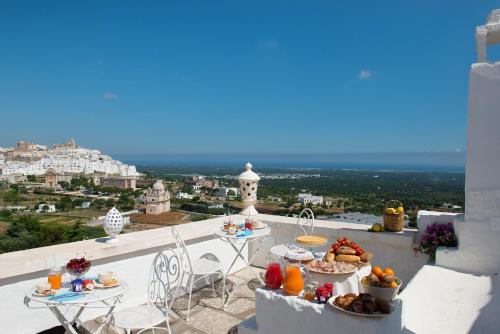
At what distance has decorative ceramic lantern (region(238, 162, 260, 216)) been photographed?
5367 mm

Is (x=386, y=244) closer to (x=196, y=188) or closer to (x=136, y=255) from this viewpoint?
(x=136, y=255)

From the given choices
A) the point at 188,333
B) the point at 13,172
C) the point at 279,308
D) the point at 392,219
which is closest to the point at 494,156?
the point at 392,219

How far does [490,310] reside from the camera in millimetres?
2797

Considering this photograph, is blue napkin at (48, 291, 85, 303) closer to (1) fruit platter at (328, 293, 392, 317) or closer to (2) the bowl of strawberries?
(2) the bowl of strawberries

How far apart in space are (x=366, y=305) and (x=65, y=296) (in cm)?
184

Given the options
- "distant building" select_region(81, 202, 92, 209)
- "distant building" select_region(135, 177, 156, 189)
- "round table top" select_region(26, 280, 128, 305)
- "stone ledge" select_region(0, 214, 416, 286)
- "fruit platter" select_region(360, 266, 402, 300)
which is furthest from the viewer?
"distant building" select_region(135, 177, 156, 189)

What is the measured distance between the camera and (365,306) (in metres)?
1.85

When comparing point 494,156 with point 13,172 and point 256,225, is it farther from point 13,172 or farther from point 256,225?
point 13,172

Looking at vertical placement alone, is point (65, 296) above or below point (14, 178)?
above

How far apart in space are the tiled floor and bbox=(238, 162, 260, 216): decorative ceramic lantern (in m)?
1.29

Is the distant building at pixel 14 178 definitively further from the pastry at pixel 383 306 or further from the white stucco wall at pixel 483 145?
the pastry at pixel 383 306

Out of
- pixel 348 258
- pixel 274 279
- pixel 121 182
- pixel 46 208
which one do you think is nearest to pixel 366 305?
pixel 274 279

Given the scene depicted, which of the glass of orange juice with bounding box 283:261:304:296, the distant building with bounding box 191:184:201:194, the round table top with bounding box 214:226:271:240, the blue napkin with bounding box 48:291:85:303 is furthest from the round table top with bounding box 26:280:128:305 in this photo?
the distant building with bounding box 191:184:201:194

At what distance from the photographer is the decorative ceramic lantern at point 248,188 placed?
5.37m
